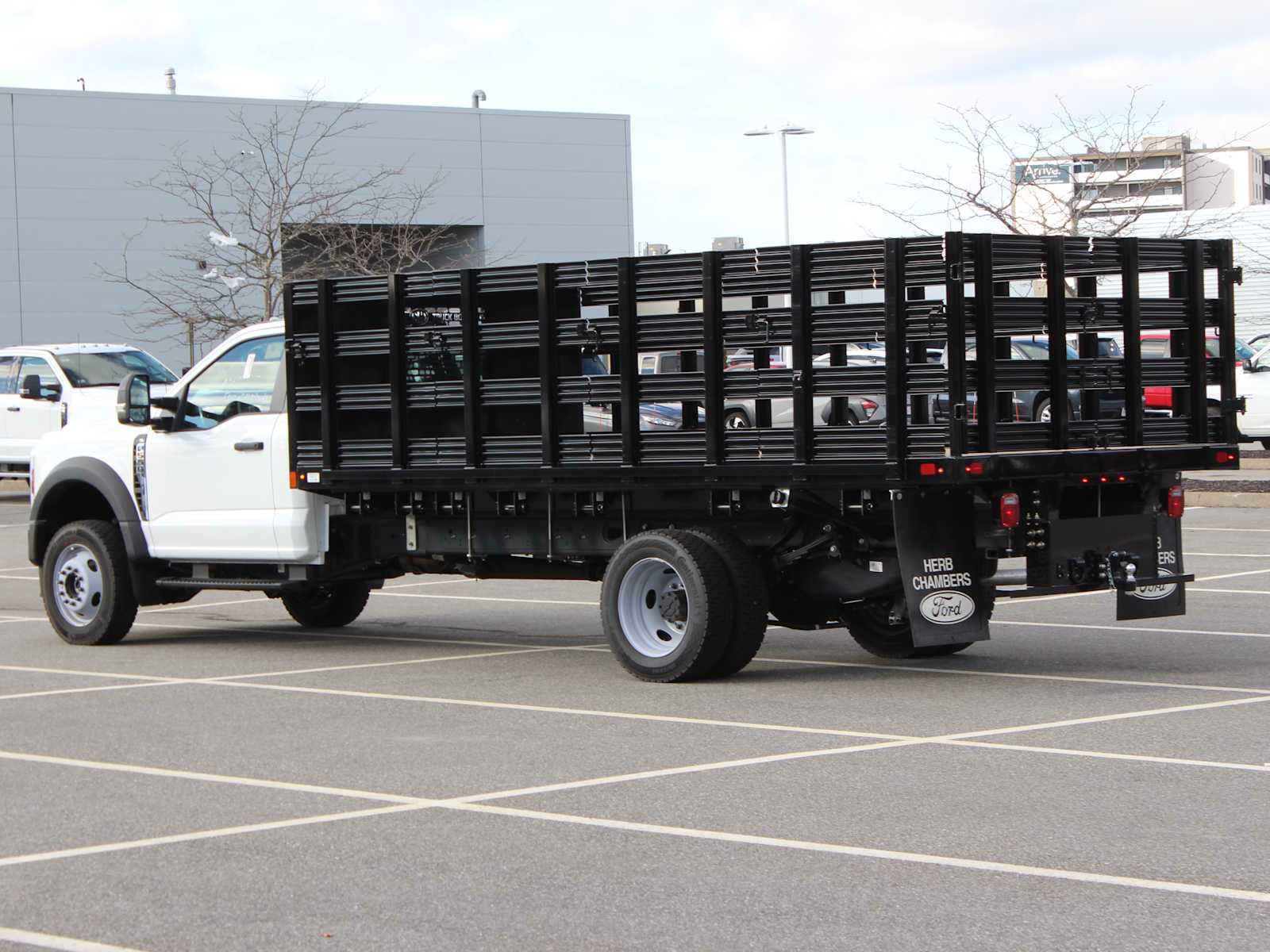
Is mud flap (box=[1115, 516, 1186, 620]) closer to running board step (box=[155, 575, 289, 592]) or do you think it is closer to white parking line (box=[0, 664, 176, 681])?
running board step (box=[155, 575, 289, 592])

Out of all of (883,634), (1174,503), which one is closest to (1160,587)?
(1174,503)

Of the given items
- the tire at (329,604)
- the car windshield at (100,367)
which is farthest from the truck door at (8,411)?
the tire at (329,604)

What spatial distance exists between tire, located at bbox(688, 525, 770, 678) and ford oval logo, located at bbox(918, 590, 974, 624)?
2.91 feet

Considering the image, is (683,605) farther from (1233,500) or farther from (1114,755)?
(1233,500)

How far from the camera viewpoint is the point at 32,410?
92.5 ft

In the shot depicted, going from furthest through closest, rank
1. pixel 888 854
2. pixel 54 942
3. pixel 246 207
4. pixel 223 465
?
pixel 246 207 < pixel 223 465 < pixel 888 854 < pixel 54 942

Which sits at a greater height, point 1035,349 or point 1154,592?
point 1035,349

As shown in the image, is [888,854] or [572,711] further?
[572,711]

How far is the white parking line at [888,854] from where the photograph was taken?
5.79 metres

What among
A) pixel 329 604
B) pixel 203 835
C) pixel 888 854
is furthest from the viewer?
pixel 329 604

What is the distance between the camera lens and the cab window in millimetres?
12266

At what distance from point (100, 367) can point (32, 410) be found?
1.29 metres

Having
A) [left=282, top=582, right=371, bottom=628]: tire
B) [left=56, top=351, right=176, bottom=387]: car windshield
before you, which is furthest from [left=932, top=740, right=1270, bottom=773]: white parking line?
[left=56, top=351, right=176, bottom=387]: car windshield

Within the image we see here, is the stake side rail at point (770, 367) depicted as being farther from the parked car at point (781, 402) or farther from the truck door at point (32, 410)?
the truck door at point (32, 410)
